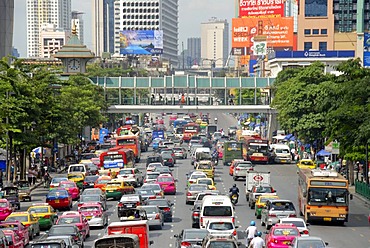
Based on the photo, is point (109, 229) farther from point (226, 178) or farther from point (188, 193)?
point (226, 178)

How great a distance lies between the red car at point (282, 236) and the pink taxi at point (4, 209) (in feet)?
55.3

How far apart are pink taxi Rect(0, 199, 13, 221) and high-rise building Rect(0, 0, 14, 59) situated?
2627 inches

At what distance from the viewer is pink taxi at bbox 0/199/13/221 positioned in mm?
47013

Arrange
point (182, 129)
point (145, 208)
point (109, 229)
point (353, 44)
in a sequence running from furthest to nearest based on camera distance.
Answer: point (353, 44) → point (182, 129) → point (145, 208) → point (109, 229)

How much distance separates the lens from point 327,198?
4481 centimetres

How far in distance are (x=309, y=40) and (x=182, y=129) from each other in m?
45.5

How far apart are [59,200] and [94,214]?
8463mm

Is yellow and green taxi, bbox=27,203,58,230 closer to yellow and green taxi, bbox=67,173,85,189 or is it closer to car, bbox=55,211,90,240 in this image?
car, bbox=55,211,90,240

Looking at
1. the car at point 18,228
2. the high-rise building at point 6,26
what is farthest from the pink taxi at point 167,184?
the high-rise building at point 6,26

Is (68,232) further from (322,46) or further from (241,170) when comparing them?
(322,46)

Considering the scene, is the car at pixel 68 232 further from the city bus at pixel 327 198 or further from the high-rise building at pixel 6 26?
the high-rise building at pixel 6 26

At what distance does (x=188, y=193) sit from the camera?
55.1 metres

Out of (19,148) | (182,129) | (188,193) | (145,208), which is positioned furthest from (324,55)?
(145,208)

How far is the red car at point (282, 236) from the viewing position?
109ft
